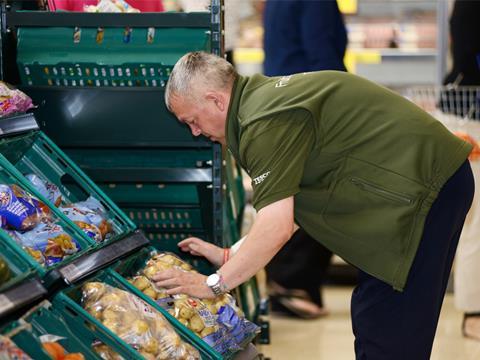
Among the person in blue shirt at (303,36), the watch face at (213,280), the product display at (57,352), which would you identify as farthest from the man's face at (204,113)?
the person in blue shirt at (303,36)

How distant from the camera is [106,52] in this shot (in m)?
3.28

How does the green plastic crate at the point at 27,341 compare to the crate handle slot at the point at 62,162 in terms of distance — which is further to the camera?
the crate handle slot at the point at 62,162

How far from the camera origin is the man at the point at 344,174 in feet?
8.50

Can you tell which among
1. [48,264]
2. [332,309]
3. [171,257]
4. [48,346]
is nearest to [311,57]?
→ [332,309]

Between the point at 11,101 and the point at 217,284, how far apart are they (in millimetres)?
901

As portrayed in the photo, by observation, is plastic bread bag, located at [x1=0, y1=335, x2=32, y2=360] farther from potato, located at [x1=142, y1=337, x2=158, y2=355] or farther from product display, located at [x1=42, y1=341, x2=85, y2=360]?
Result: potato, located at [x1=142, y1=337, x2=158, y2=355]

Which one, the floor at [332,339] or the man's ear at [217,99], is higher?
the man's ear at [217,99]

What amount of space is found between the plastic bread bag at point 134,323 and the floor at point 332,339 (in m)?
1.93

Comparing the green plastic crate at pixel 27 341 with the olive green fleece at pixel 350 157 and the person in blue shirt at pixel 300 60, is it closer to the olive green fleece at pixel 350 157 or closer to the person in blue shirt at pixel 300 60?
the olive green fleece at pixel 350 157

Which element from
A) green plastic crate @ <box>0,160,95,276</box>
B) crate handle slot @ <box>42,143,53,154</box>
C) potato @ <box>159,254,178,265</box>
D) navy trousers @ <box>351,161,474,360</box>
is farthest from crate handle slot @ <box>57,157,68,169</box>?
navy trousers @ <box>351,161,474,360</box>

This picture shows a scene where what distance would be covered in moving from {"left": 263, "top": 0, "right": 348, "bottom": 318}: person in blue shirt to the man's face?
7.37 ft

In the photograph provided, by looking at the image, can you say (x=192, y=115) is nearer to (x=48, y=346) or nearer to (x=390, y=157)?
(x=390, y=157)

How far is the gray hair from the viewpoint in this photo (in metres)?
2.65

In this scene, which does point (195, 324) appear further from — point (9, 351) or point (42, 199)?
point (9, 351)
